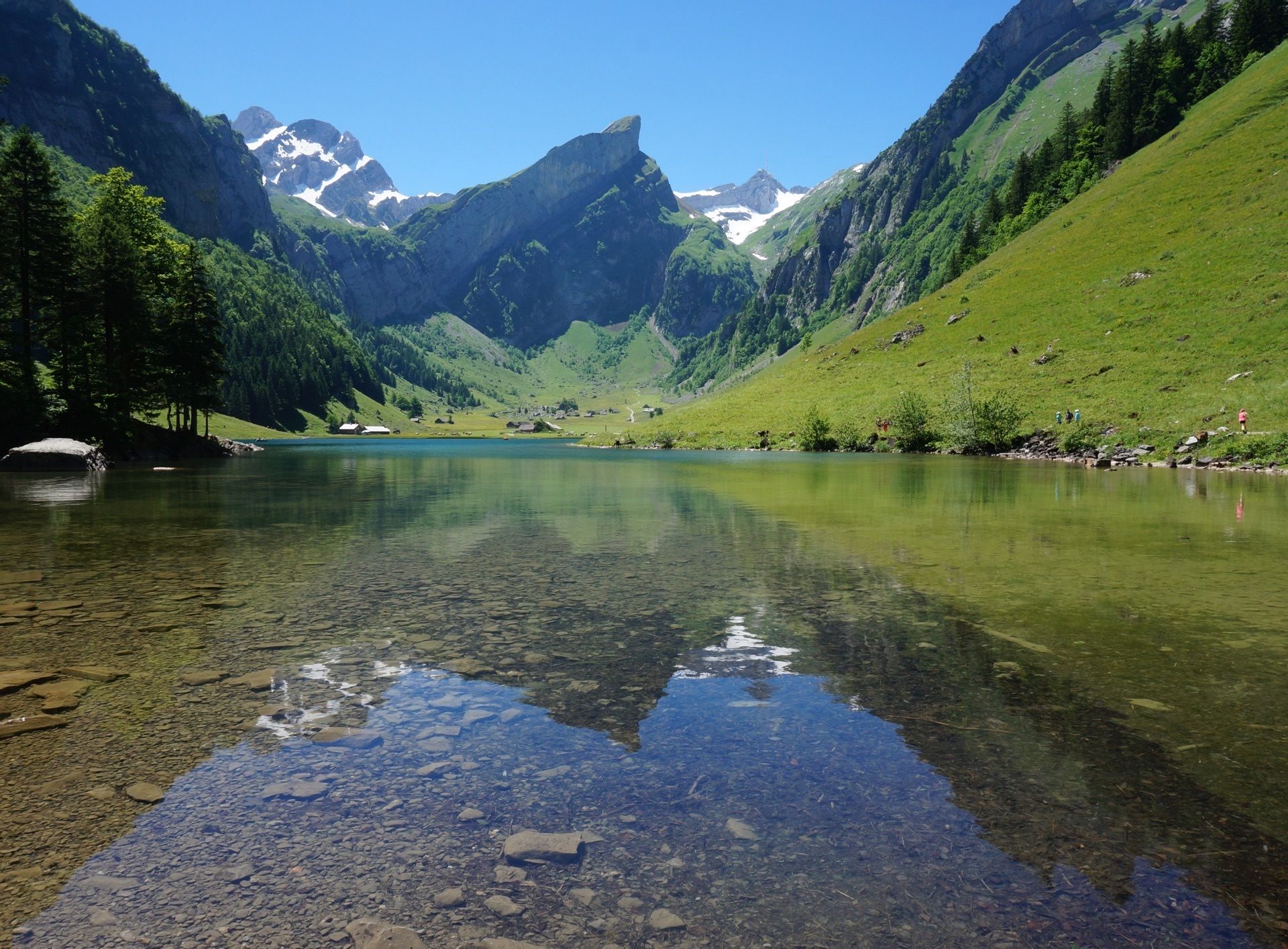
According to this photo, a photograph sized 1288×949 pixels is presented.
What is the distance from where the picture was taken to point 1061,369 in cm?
8162

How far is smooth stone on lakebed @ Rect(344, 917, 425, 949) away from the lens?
4535mm

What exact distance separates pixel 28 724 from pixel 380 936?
616 centimetres

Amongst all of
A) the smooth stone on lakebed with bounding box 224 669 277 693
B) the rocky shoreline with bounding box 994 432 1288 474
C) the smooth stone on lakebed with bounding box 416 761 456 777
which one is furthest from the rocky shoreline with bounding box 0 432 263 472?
the rocky shoreline with bounding box 994 432 1288 474

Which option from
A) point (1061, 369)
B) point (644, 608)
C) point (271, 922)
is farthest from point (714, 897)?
point (1061, 369)

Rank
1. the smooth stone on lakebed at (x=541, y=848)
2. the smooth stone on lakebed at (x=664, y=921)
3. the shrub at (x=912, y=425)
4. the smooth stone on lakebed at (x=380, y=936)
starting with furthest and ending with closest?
the shrub at (x=912, y=425)
the smooth stone on lakebed at (x=541, y=848)
the smooth stone on lakebed at (x=664, y=921)
the smooth stone on lakebed at (x=380, y=936)

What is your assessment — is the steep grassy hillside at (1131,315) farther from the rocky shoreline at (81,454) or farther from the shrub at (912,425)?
the rocky shoreline at (81,454)

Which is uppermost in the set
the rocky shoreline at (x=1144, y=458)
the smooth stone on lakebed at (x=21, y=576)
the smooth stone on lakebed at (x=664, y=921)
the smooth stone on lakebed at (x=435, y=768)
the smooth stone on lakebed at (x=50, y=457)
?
the rocky shoreline at (x=1144, y=458)

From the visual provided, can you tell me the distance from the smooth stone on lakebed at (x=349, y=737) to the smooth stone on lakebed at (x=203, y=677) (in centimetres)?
262

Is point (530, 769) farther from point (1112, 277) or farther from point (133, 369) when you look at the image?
point (1112, 277)

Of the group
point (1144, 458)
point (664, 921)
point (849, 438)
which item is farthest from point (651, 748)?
point (849, 438)

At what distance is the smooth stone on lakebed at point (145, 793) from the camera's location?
6.30 metres

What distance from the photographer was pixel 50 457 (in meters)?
50.9

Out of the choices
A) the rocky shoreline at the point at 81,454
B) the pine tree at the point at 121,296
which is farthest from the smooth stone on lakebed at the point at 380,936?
the pine tree at the point at 121,296

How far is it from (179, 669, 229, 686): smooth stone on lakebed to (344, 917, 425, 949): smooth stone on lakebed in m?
5.98
